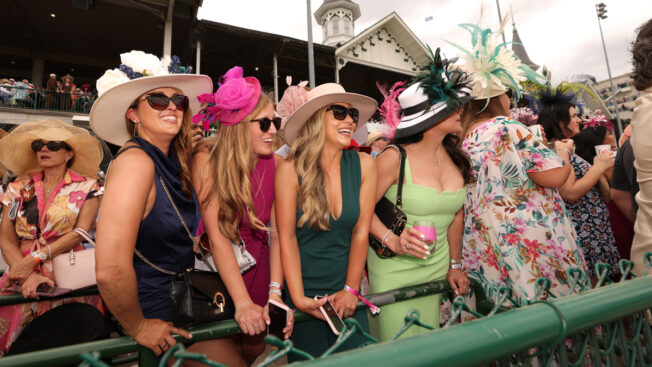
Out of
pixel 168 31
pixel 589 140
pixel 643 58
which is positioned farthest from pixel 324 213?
pixel 168 31

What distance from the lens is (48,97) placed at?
12.7 meters

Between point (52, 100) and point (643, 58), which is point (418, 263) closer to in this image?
point (643, 58)

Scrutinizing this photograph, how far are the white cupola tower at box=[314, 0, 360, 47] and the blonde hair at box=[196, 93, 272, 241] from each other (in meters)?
32.8

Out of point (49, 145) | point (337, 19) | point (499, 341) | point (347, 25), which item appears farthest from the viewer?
point (347, 25)

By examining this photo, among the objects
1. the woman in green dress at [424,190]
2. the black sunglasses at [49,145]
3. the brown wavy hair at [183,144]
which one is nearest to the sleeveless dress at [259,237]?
the brown wavy hair at [183,144]

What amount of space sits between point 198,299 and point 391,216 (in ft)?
4.07

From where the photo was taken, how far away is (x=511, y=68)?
2439 mm

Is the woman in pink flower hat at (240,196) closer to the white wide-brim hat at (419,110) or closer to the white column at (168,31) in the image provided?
the white wide-brim hat at (419,110)

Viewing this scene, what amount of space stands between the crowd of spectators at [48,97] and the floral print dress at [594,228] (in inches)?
568

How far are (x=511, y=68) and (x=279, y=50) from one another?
14.0 m

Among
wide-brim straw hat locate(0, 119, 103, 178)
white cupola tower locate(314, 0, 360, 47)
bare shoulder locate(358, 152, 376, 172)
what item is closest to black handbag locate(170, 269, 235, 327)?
bare shoulder locate(358, 152, 376, 172)

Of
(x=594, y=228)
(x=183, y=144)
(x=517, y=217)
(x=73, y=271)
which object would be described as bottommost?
(x=73, y=271)

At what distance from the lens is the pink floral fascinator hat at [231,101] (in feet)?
6.62

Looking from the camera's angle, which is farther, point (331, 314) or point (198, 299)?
point (331, 314)
